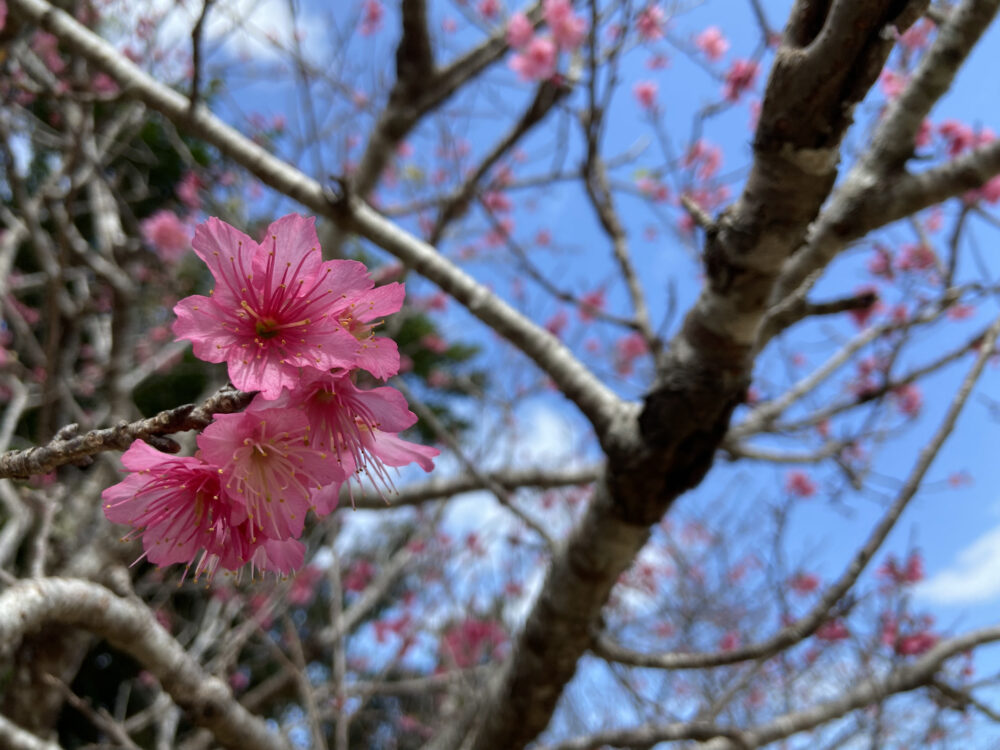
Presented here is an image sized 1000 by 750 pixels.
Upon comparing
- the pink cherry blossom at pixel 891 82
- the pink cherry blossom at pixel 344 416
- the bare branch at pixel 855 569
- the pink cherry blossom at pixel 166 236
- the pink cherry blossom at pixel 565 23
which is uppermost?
the pink cherry blossom at pixel 891 82

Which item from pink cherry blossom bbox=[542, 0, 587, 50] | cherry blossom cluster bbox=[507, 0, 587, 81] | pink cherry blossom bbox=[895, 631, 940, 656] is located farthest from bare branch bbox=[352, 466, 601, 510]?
pink cherry blossom bbox=[542, 0, 587, 50]

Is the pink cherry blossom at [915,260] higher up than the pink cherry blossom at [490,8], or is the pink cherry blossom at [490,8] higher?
the pink cherry blossom at [490,8]

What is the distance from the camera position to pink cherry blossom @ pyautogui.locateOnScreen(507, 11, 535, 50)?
11.6 feet

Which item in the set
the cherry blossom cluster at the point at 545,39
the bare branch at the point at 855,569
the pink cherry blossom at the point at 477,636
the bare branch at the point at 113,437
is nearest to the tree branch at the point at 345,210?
the bare branch at the point at 855,569

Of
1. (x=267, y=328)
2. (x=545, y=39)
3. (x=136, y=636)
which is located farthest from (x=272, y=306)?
(x=545, y=39)

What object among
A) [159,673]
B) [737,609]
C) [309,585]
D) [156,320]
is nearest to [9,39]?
[159,673]

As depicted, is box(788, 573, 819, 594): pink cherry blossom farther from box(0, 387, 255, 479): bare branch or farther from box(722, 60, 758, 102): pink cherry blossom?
box(0, 387, 255, 479): bare branch

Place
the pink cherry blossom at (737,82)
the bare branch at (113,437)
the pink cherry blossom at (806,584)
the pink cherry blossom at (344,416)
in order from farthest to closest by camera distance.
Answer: the pink cherry blossom at (806,584) < the pink cherry blossom at (737,82) < the pink cherry blossom at (344,416) < the bare branch at (113,437)

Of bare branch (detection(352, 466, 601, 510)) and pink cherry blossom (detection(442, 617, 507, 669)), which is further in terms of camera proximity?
pink cherry blossom (detection(442, 617, 507, 669))

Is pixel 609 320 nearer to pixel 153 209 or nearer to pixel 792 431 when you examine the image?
pixel 792 431

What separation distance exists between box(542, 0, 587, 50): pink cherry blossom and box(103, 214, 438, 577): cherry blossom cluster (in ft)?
9.87

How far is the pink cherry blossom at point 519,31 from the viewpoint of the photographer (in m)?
3.52

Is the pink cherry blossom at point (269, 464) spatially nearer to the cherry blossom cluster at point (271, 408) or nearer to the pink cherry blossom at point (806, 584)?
the cherry blossom cluster at point (271, 408)

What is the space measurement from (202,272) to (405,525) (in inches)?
179
